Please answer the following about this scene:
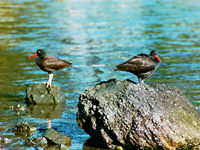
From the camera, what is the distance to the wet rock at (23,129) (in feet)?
32.3

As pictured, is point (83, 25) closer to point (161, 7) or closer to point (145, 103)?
point (161, 7)

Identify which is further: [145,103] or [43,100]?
[43,100]

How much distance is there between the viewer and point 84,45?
74.6 ft

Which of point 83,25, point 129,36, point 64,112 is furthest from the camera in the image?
point 83,25

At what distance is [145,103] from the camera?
8.82 m

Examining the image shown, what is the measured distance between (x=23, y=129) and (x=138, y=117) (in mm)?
3235

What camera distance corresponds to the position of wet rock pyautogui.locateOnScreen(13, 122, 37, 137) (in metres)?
9.86

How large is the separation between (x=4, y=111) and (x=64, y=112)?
1.93 m

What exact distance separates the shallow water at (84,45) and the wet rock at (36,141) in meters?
0.17

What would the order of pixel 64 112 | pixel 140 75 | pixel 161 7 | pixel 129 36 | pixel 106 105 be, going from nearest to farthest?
pixel 106 105 → pixel 140 75 → pixel 64 112 → pixel 129 36 → pixel 161 7

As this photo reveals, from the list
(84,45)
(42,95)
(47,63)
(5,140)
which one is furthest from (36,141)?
(84,45)

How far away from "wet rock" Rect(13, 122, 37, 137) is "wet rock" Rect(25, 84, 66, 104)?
8.55ft

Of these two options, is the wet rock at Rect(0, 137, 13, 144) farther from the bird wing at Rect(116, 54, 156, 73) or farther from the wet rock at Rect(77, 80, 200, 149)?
the bird wing at Rect(116, 54, 156, 73)

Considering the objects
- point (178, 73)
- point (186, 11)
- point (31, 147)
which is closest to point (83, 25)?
point (186, 11)
